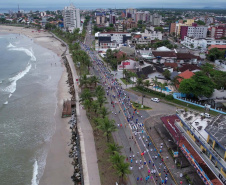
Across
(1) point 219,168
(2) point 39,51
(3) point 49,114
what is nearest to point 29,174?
(3) point 49,114

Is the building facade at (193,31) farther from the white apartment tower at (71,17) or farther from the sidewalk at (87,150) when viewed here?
the sidewalk at (87,150)

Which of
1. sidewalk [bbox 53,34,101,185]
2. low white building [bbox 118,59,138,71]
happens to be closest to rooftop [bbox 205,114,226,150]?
sidewalk [bbox 53,34,101,185]

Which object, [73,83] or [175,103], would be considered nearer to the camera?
[175,103]

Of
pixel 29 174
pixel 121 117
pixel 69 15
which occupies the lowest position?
pixel 29 174

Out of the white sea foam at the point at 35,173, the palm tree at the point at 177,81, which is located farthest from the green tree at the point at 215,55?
the white sea foam at the point at 35,173

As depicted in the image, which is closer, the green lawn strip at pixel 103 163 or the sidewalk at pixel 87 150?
the green lawn strip at pixel 103 163

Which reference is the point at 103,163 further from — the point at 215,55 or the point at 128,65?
the point at 215,55

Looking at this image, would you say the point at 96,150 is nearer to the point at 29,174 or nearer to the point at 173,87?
Result: the point at 29,174
